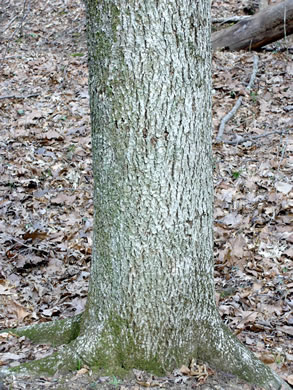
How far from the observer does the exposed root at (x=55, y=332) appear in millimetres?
3146

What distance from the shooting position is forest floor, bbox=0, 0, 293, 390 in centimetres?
354

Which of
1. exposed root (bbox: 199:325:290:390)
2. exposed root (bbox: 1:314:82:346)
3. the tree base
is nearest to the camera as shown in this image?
the tree base

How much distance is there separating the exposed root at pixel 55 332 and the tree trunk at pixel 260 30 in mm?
7355

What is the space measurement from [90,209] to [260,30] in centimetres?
563

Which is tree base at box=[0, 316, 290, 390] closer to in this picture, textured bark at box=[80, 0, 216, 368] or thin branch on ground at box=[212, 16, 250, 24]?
textured bark at box=[80, 0, 216, 368]

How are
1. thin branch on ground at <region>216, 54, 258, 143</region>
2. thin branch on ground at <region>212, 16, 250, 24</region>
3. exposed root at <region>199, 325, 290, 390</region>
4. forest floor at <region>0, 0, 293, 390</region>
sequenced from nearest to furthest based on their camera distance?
exposed root at <region>199, 325, 290, 390</region>, forest floor at <region>0, 0, 293, 390</region>, thin branch on ground at <region>216, 54, 258, 143</region>, thin branch on ground at <region>212, 16, 250, 24</region>

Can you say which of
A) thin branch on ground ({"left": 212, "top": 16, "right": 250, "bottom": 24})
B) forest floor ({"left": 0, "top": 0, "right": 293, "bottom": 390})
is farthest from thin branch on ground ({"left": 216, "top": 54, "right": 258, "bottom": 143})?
thin branch on ground ({"left": 212, "top": 16, "right": 250, "bottom": 24})

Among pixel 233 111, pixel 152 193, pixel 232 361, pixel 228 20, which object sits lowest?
pixel 232 361

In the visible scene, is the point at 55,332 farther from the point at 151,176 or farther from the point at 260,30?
the point at 260,30

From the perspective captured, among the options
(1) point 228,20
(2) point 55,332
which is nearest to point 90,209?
(2) point 55,332

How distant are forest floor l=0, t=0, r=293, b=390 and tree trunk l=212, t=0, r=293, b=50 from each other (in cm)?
34

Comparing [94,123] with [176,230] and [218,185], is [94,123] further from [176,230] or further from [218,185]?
[218,185]

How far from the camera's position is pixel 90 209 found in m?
5.64

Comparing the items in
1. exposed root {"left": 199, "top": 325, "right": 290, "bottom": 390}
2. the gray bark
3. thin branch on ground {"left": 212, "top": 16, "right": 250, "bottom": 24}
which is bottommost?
exposed root {"left": 199, "top": 325, "right": 290, "bottom": 390}
